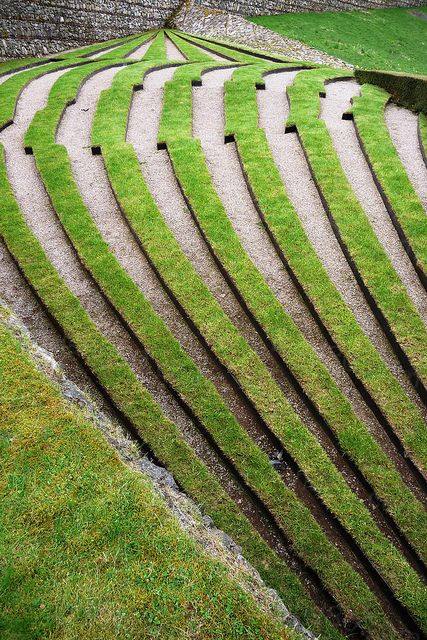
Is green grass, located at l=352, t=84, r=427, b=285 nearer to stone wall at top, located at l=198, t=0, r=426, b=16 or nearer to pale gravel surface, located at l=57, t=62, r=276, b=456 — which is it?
pale gravel surface, located at l=57, t=62, r=276, b=456

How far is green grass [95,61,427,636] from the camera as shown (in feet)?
32.1

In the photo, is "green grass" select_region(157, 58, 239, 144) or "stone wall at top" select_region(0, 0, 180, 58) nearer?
"green grass" select_region(157, 58, 239, 144)

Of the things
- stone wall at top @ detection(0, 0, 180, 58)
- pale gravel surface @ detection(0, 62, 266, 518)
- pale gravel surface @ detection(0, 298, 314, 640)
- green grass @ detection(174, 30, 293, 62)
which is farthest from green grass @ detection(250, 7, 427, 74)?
pale gravel surface @ detection(0, 298, 314, 640)

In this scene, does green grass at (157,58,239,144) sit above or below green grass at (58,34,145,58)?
below

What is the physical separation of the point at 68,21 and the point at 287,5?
20445mm

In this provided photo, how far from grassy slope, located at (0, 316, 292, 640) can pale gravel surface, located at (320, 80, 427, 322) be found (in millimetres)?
9504

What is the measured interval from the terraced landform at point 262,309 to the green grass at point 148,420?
48 millimetres

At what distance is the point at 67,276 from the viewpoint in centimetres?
1434

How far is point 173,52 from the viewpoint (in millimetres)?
34031

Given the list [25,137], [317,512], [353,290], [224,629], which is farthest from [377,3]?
[224,629]

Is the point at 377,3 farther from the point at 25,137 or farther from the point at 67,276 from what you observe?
the point at 67,276

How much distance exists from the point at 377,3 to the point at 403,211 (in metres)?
45.3

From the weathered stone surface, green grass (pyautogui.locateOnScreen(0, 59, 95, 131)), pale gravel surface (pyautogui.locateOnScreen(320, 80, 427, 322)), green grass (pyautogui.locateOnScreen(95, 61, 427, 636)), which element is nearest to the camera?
green grass (pyautogui.locateOnScreen(95, 61, 427, 636))

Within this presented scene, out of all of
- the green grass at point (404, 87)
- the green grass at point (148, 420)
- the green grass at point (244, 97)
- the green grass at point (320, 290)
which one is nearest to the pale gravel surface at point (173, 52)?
the green grass at point (244, 97)
